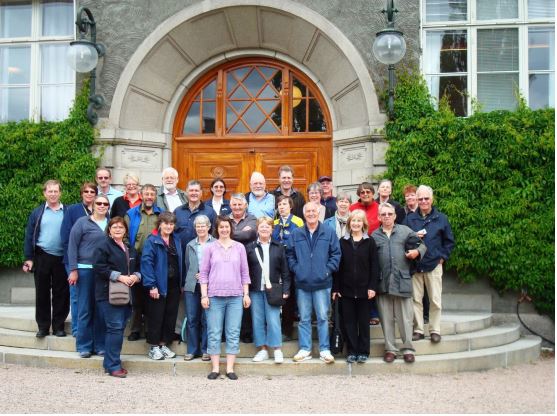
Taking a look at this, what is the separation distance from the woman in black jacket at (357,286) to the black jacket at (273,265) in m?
0.54

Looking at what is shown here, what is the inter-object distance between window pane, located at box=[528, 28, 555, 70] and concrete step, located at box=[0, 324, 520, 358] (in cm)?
387

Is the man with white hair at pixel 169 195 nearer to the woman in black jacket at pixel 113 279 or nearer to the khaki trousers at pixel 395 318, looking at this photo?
the woman in black jacket at pixel 113 279

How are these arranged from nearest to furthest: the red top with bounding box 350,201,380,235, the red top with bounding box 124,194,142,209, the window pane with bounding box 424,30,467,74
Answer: the red top with bounding box 124,194,142,209 < the red top with bounding box 350,201,380,235 < the window pane with bounding box 424,30,467,74

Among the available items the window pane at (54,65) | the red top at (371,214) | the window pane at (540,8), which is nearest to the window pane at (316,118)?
the red top at (371,214)

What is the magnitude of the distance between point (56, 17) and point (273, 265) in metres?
6.01

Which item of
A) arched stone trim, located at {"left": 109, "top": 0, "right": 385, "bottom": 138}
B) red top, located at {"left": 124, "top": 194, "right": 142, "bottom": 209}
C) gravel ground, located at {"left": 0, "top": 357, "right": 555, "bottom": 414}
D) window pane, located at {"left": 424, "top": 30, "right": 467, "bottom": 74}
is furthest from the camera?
window pane, located at {"left": 424, "top": 30, "right": 467, "bottom": 74}

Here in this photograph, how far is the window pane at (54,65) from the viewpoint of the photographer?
9.89 m

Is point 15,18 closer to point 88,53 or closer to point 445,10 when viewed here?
point 88,53

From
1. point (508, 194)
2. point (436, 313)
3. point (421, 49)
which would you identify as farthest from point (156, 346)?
point (421, 49)

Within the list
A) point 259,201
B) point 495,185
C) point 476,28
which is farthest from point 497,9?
point 259,201

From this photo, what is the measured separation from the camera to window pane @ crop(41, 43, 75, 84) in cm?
989

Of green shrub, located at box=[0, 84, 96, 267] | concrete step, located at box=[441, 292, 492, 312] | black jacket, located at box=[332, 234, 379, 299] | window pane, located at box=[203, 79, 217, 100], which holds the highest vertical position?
window pane, located at box=[203, 79, 217, 100]

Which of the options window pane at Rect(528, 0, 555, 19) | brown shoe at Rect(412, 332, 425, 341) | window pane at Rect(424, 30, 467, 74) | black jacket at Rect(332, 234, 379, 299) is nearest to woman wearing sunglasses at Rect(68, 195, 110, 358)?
black jacket at Rect(332, 234, 379, 299)

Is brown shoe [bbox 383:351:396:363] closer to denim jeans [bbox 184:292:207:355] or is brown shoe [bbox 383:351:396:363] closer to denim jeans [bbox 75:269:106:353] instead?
denim jeans [bbox 184:292:207:355]
